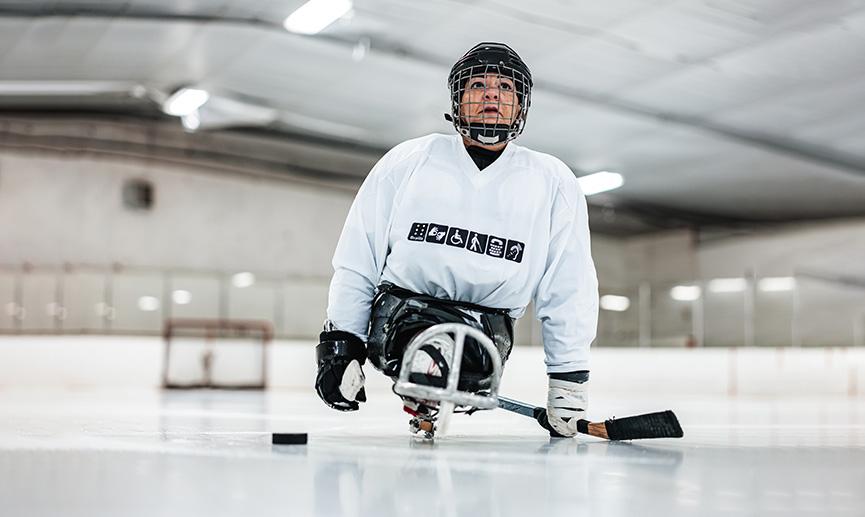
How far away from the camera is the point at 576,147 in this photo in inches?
559

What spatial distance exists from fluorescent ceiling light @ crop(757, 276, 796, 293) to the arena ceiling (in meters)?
1.73

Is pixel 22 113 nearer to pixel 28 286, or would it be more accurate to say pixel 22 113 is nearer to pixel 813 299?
pixel 28 286

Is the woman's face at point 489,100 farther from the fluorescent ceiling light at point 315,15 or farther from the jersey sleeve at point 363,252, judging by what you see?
the fluorescent ceiling light at point 315,15

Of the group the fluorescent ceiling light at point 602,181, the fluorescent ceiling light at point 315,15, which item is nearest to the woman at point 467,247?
the fluorescent ceiling light at point 315,15

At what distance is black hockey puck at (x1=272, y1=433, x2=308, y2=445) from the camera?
2879 millimetres

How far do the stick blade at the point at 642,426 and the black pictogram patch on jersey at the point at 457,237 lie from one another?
82cm

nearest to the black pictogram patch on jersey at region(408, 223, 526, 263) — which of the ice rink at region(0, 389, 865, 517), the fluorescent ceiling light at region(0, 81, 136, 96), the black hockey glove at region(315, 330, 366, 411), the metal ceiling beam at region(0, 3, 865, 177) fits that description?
the black hockey glove at region(315, 330, 366, 411)

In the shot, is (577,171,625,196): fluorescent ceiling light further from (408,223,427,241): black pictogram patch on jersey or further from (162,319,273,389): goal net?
(408,223,427,241): black pictogram patch on jersey

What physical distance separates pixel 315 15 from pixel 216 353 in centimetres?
636

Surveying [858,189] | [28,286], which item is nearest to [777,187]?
[858,189]

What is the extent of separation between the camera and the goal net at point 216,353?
1384cm

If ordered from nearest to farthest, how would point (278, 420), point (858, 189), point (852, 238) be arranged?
1. point (278, 420)
2. point (858, 189)
3. point (852, 238)

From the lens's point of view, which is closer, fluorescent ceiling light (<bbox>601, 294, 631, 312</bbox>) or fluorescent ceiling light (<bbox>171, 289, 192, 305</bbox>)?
fluorescent ceiling light (<bbox>171, 289, 192, 305</bbox>)

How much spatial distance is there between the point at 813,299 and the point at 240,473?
1303 centimetres
